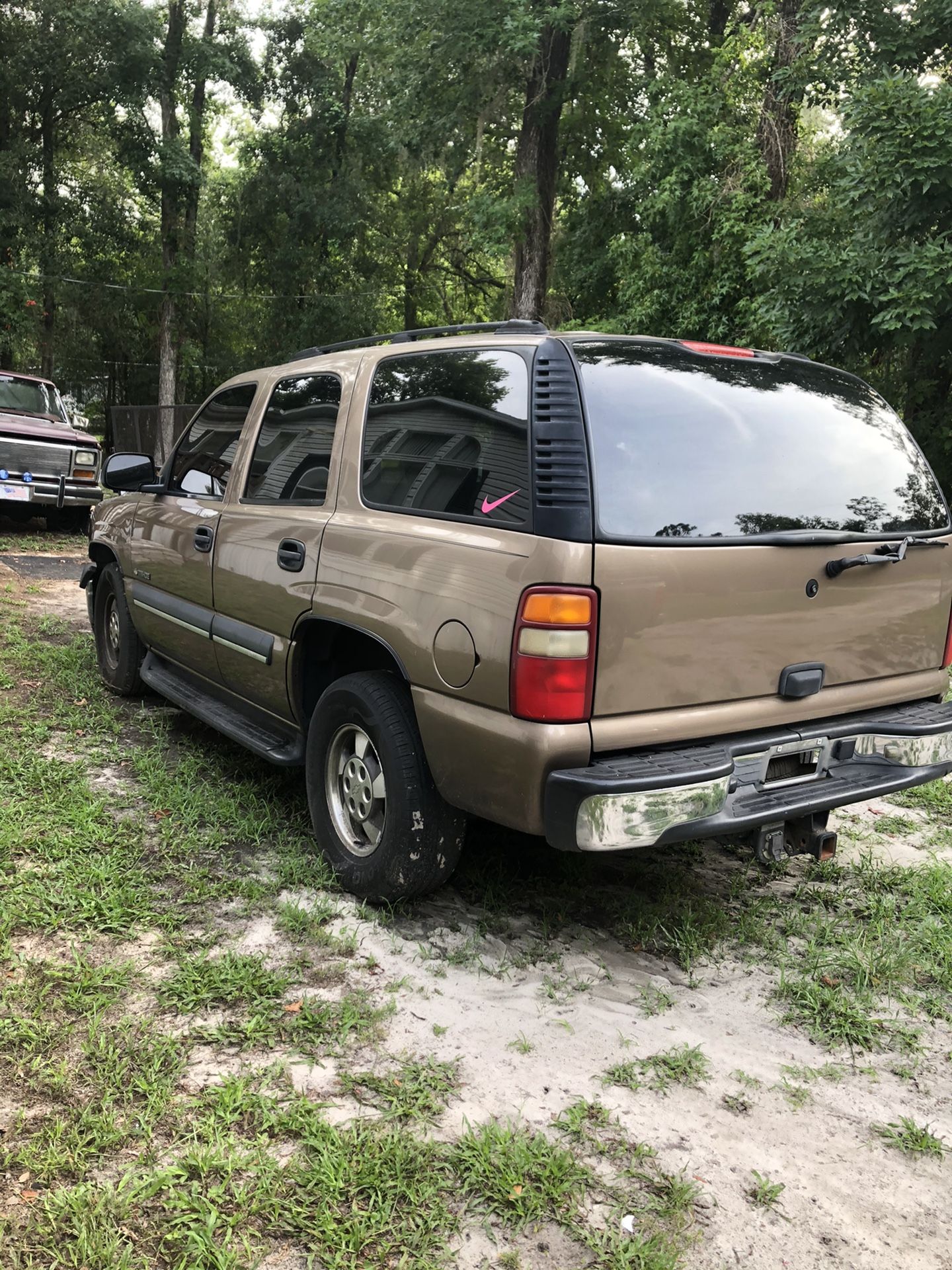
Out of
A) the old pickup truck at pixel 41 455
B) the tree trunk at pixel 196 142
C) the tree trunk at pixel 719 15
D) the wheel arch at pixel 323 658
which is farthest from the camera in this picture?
the tree trunk at pixel 196 142

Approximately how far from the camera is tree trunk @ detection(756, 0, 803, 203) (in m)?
15.5

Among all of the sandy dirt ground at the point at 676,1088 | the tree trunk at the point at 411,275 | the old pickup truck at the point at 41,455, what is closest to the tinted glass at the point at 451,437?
the sandy dirt ground at the point at 676,1088

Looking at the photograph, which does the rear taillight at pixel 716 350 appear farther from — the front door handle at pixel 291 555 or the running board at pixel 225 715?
the running board at pixel 225 715

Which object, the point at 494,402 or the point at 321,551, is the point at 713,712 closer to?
the point at 494,402

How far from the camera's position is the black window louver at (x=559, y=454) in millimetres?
2688

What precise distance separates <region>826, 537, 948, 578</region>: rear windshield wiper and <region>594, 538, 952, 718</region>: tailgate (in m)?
0.03

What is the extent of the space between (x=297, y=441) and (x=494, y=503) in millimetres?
1454

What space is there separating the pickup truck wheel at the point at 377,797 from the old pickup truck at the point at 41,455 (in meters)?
9.71

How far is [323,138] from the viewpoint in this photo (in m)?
28.5

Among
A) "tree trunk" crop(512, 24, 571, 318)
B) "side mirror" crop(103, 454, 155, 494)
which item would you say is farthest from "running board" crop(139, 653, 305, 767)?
"tree trunk" crop(512, 24, 571, 318)

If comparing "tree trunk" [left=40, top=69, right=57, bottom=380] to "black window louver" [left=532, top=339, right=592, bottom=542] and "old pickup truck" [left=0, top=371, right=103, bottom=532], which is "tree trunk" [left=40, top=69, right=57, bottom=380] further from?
"black window louver" [left=532, top=339, right=592, bottom=542]

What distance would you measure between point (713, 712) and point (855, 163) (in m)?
9.93

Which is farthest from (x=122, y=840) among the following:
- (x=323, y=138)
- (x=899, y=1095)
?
(x=323, y=138)

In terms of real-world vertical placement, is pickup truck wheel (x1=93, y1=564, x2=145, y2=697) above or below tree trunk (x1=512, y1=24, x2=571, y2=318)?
below
